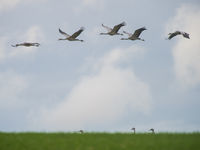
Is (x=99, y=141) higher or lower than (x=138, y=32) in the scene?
lower

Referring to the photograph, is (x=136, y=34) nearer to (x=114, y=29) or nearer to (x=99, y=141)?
(x=114, y=29)

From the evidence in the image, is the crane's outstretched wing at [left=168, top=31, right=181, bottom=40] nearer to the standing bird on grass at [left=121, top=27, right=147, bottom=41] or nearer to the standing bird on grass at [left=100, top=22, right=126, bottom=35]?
the standing bird on grass at [left=121, top=27, right=147, bottom=41]

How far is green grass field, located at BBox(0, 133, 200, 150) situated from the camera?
17547 millimetres

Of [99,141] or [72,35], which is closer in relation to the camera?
[99,141]

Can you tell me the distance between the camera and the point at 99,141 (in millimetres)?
18672

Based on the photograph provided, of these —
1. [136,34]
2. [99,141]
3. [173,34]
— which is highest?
[136,34]

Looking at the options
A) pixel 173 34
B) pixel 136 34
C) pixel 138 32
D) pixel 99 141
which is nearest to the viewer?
pixel 99 141

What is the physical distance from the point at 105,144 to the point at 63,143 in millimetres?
1816

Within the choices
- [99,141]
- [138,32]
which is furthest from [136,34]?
[99,141]

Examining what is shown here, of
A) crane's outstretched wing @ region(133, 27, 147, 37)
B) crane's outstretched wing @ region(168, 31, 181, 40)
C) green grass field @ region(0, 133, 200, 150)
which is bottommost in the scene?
green grass field @ region(0, 133, 200, 150)

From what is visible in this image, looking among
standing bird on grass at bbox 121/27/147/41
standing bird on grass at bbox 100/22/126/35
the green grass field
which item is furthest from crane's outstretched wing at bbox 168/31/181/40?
the green grass field

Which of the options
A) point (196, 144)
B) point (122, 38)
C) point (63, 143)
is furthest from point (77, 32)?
point (196, 144)

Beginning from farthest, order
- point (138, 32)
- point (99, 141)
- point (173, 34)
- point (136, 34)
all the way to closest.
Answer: point (136, 34) → point (138, 32) → point (173, 34) → point (99, 141)

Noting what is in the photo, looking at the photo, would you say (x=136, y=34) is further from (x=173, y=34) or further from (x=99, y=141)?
(x=99, y=141)
